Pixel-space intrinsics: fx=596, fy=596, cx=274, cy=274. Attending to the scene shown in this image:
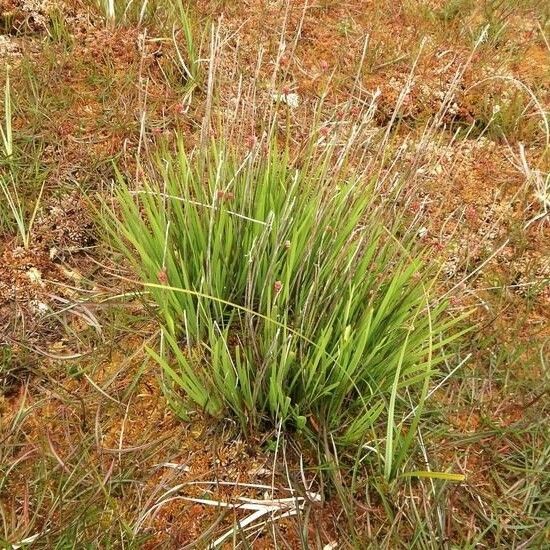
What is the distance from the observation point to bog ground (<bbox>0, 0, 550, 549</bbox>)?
1316mm

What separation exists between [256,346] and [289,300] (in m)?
0.14

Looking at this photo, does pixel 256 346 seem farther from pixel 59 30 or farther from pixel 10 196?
pixel 59 30

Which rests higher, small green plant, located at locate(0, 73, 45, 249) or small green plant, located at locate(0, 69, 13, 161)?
small green plant, located at locate(0, 69, 13, 161)

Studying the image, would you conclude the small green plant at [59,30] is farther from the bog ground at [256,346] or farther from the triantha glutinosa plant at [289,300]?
the triantha glutinosa plant at [289,300]

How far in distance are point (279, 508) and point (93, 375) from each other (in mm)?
589

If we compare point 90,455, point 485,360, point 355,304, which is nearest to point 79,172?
point 90,455

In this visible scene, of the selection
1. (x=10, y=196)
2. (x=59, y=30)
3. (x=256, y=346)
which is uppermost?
(x=59, y=30)

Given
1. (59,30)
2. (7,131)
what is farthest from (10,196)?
Answer: (59,30)

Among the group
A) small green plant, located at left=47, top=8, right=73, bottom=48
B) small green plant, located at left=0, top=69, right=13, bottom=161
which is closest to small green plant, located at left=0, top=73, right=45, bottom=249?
small green plant, located at left=0, top=69, right=13, bottom=161

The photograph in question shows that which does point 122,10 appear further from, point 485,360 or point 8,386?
Result: point 485,360

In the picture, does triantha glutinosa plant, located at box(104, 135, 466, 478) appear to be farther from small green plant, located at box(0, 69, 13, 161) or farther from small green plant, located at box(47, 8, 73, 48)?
small green plant, located at box(47, 8, 73, 48)

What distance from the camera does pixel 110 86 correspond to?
2094 millimetres

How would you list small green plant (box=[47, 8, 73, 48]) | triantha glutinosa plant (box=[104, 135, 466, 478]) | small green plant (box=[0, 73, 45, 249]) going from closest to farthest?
triantha glutinosa plant (box=[104, 135, 466, 478]) → small green plant (box=[0, 73, 45, 249]) → small green plant (box=[47, 8, 73, 48])

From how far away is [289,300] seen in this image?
1423 millimetres
